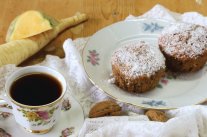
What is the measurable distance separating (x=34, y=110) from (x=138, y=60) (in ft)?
1.17

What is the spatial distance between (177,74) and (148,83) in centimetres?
15

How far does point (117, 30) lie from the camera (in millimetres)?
1352

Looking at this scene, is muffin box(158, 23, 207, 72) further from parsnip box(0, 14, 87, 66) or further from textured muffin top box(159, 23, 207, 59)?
parsnip box(0, 14, 87, 66)

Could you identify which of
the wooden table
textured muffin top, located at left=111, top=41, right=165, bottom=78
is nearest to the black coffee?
textured muffin top, located at left=111, top=41, right=165, bottom=78

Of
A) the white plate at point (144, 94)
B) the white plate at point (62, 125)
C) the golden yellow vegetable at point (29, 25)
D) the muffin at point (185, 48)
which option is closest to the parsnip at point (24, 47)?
the golden yellow vegetable at point (29, 25)

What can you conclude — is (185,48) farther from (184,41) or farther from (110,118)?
(110,118)

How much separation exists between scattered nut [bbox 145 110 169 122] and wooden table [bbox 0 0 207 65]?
0.44 metres

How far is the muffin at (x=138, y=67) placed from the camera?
3.66ft

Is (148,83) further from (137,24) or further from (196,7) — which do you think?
(196,7)

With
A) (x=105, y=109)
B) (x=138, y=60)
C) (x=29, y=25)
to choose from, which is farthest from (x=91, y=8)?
(x=105, y=109)

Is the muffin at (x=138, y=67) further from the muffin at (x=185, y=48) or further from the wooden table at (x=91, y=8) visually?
the wooden table at (x=91, y=8)

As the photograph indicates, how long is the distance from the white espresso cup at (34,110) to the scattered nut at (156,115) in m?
0.23

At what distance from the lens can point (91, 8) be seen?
4.91ft

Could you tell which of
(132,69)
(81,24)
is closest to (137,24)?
(81,24)
